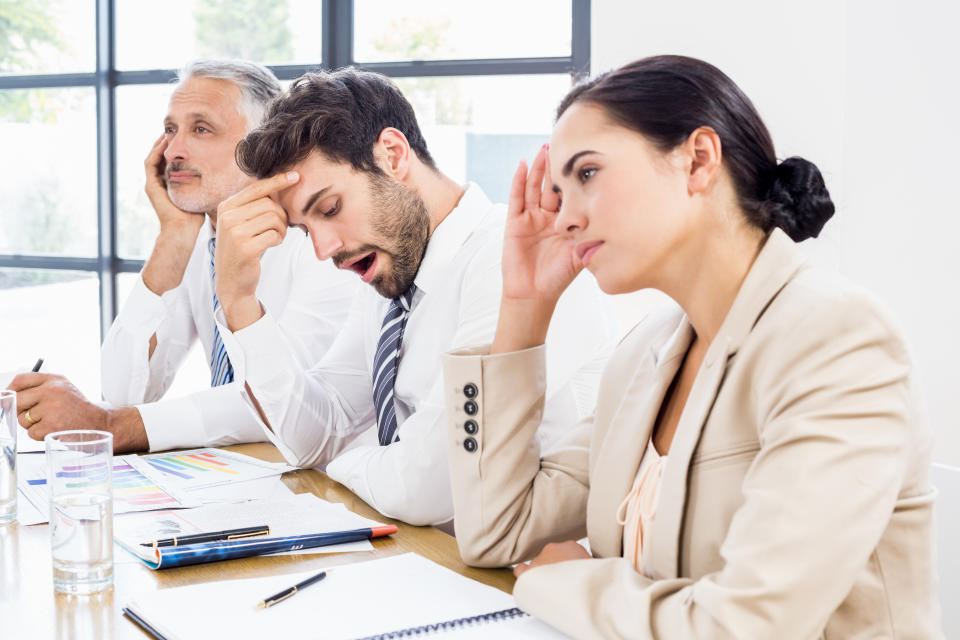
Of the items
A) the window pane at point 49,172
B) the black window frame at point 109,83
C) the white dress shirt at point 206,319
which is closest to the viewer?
the white dress shirt at point 206,319

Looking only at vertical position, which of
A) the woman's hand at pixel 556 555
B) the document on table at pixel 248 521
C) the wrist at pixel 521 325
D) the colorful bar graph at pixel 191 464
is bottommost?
the colorful bar graph at pixel 191 464

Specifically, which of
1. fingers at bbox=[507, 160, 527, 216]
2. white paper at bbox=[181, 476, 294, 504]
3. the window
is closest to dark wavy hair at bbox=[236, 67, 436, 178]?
fingers at bbox=[507, 160, 527, 216]

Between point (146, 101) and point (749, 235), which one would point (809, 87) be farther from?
point (146, 101)

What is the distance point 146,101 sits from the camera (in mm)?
4801

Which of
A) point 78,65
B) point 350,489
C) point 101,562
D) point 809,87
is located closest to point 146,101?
point 78,65

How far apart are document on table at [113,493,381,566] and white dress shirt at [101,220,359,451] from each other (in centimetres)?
52

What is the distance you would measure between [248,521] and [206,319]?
→ 54.3 inches

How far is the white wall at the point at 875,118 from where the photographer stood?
9.50ft

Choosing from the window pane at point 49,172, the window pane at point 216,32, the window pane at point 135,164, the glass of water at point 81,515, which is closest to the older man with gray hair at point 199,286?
the glass of water at point 81,515

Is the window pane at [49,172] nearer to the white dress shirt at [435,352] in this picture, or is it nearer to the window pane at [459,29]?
the window pane at [459,29]

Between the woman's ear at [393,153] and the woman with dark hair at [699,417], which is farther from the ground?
the woman's ear at [393,153]

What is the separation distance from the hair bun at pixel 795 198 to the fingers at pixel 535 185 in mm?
416

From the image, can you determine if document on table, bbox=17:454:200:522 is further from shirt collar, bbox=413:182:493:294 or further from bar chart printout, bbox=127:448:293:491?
shirt collar, bbox=413:182:493:294

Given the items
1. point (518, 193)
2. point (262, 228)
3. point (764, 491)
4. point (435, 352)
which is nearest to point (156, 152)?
point (262, 228)
